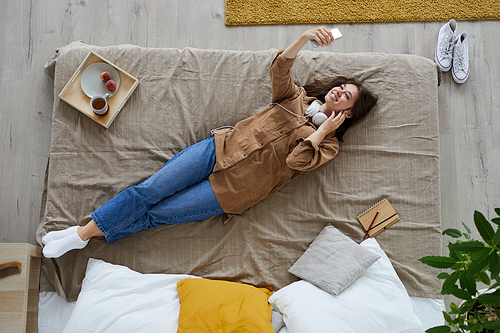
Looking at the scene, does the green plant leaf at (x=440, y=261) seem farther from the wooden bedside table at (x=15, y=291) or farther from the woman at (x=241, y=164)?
the wooden bedside table at (x=15, y=291)

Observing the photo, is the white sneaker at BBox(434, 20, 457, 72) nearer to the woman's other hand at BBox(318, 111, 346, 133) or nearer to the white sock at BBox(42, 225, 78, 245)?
the woman's other hand at BBox(318, 111, 346, 133)

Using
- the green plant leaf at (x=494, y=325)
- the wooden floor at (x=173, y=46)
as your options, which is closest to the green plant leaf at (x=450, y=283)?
the green plant leaf at (x=494, y=325)

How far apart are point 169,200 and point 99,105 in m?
0.62

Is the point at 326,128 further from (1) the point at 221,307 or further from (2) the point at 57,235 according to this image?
(2) the point at 57,235

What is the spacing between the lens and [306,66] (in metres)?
1.90

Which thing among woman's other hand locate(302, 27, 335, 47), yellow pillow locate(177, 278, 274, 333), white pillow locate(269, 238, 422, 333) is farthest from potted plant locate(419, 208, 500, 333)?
woman's other hand locate(302, 27, 335, 47)

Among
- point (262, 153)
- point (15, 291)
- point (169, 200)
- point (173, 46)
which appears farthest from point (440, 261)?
point (173, 46)

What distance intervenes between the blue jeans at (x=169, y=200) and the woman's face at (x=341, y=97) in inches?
25.2

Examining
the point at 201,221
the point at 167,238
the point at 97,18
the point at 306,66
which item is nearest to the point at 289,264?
the point at 201,221

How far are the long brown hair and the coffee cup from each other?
3.48 ft

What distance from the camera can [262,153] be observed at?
1.75m

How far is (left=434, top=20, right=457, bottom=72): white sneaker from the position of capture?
2172 millimetres

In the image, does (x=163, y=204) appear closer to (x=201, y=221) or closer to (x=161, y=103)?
(x=201, y=221)

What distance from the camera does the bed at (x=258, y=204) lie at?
5.72 feet
